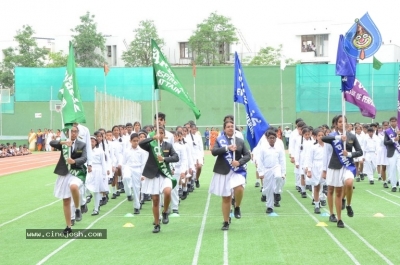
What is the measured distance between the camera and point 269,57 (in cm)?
7338

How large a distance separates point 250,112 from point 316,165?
4361 millimetres

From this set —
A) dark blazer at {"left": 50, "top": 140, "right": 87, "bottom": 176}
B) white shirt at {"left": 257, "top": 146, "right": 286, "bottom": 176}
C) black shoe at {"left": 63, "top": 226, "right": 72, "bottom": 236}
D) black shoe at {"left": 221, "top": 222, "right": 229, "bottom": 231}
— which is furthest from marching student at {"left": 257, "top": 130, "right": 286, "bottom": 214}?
black shoe at {"left": 63, "top": 226, "right": 72, "bottom": 236}

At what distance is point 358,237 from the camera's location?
12477 mm

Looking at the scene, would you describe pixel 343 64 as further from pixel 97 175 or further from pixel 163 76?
pixel 97 175

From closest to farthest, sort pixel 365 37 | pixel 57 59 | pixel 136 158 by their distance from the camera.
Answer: pixel 136 158 → pixel 365 37 → pixel 57 59

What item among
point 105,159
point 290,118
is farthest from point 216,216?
point 290,118

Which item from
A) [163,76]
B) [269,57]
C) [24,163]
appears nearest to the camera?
[163,76]

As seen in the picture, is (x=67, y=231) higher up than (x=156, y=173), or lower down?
lower down

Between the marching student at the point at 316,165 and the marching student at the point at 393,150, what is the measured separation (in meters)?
4.20

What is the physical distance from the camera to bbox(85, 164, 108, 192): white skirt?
1675cm

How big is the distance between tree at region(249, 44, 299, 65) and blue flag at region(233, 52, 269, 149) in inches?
2326

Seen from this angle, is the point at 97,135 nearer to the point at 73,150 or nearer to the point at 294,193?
the point at 73,150

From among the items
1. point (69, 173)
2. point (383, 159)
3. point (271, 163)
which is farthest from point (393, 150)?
point (69, 173)

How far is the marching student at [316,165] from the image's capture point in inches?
661
